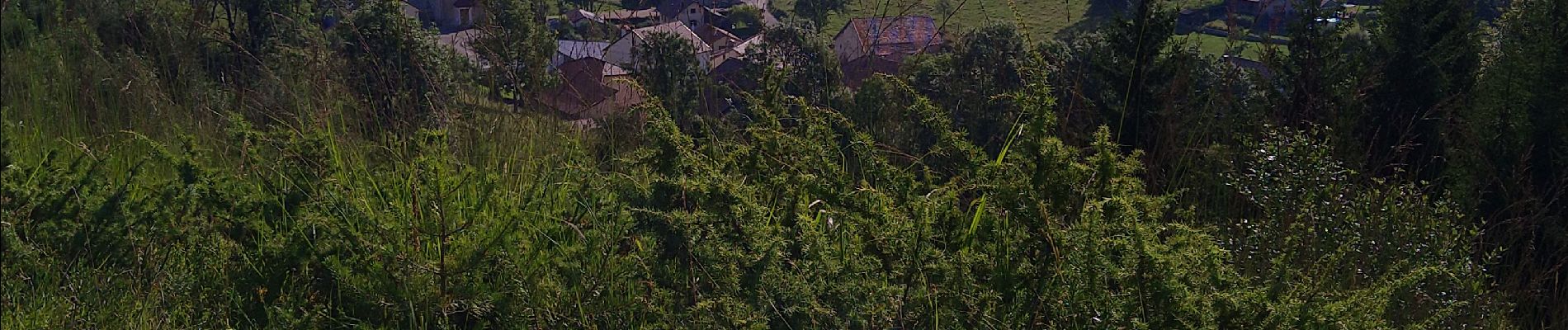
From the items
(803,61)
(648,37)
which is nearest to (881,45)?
(803,61)

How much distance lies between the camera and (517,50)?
468 centimetres

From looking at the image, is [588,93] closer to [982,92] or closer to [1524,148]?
[982,92]

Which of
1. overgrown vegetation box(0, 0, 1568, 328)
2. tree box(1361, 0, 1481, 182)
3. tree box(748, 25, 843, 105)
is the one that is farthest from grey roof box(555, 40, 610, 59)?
tree box(1361, 0, 1481, 182)

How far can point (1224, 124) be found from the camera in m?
4.49

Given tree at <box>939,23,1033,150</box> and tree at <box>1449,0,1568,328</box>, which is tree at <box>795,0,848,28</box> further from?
tree at <box>1449,0,1568,328</box>

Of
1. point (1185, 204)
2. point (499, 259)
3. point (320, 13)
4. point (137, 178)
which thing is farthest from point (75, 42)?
point (1185, 204)

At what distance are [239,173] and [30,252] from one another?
0.65 m

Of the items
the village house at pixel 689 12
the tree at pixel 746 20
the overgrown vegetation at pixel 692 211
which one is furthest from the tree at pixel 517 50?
the tree at pixel 746 20

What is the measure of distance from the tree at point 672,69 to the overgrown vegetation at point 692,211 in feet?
0.73

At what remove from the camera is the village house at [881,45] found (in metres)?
4.99

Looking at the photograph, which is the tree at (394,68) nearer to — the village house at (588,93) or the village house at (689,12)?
Result: the village house at (588,93)

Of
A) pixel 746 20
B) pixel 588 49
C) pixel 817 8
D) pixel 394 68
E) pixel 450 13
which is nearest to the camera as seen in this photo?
pixel 394 68

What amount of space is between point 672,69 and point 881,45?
94 centimetres

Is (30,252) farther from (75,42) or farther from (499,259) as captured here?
(75,42)
